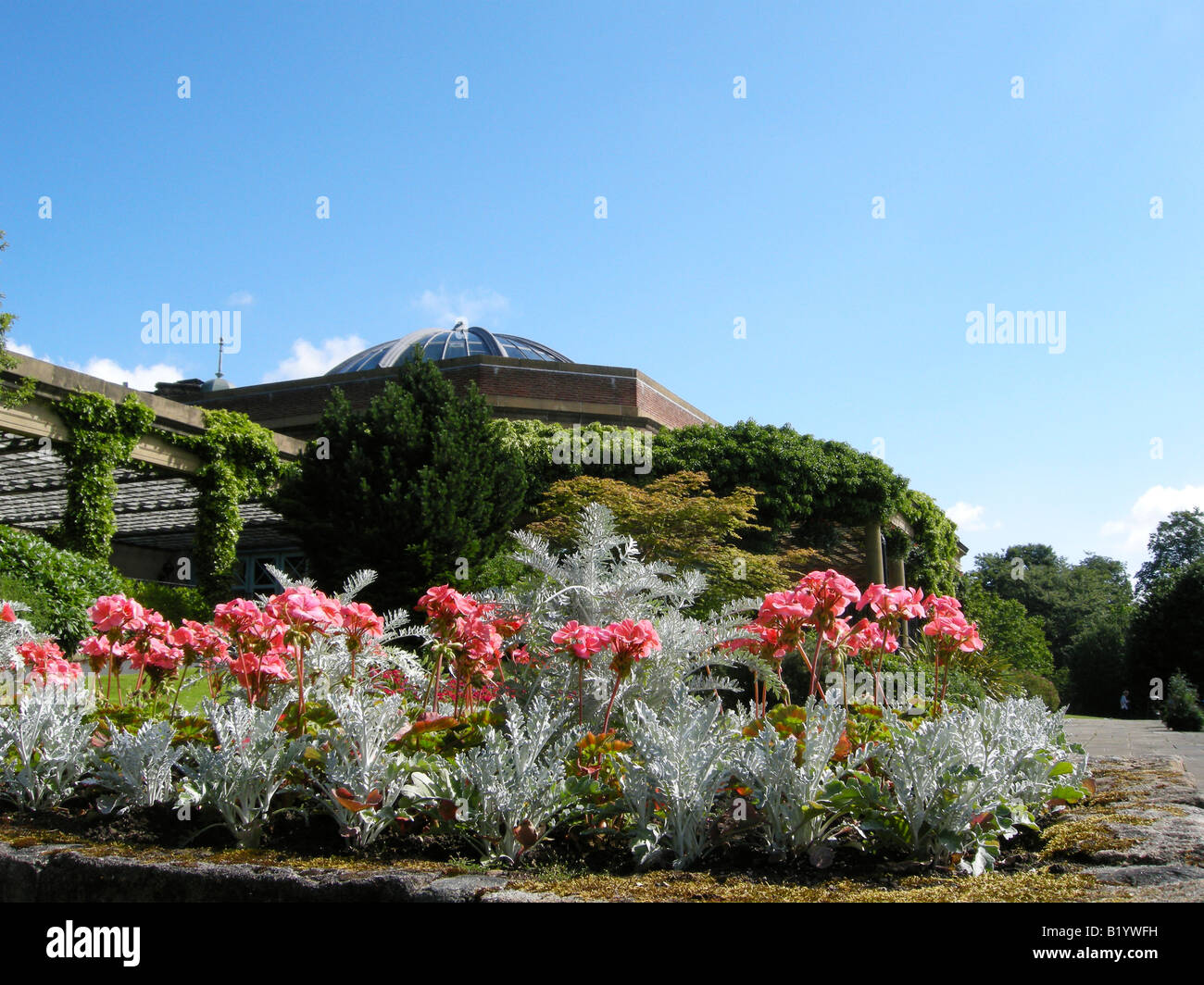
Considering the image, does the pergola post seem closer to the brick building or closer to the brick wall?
the brick building

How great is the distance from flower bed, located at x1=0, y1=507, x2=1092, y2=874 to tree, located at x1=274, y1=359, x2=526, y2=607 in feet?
21.4

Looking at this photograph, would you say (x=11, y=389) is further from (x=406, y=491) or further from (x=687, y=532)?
(x=687, y=532)

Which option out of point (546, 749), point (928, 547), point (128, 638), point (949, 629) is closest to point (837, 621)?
point (949, 629)

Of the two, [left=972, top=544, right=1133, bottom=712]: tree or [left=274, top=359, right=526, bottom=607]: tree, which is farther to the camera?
[left=972, top=544, right=1133, bottom=712]: tree

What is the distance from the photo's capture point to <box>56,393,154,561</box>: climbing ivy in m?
12.2

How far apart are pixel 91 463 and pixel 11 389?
1.46 meters

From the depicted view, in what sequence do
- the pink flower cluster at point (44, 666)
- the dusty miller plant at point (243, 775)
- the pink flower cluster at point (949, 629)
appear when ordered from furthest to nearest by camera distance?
1. the pink flower cluster at point (44, 666)
2. the pink flower cluster at point (949, 629)
3. the dusty miller plant at point (243, 775)

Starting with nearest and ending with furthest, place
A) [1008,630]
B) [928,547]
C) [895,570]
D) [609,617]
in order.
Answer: [609,617]
[1008,630]
[895,570]
[928,547]

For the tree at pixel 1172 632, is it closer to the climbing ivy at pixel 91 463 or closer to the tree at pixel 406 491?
the tree at pixel 406 491

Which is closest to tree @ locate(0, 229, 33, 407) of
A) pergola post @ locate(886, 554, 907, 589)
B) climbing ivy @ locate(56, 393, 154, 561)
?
climbing ivy @ locate(56, 393, 154, 561)

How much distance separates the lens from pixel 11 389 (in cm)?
1148

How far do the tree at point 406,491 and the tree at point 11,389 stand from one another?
341 centimetres

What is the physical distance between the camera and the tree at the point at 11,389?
10290mm
